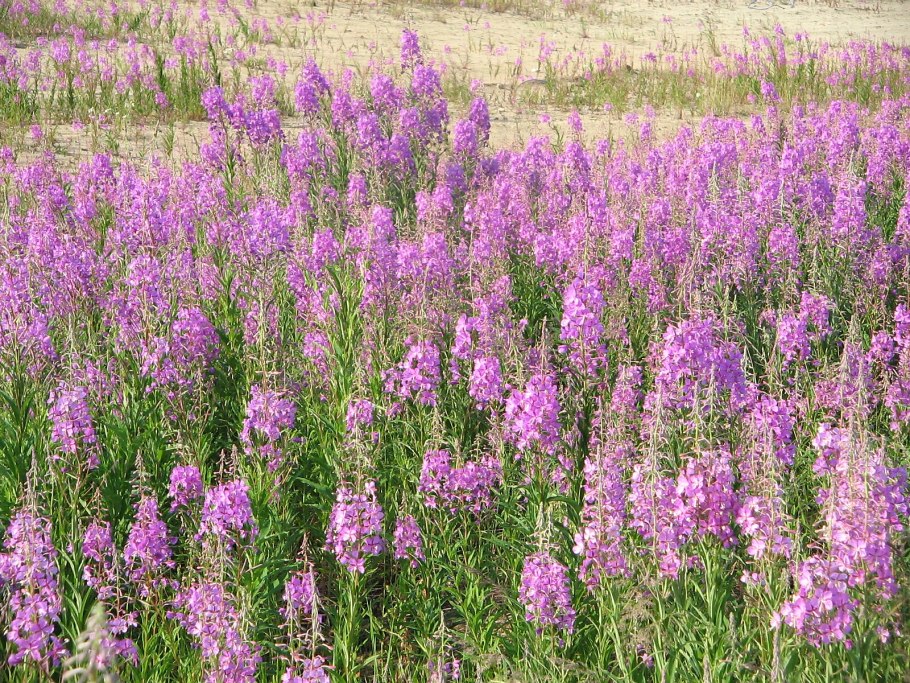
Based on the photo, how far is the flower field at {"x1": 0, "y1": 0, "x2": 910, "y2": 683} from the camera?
293 centimetres

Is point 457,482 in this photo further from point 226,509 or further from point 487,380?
point 226,509

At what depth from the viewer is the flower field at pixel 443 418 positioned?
115 inches

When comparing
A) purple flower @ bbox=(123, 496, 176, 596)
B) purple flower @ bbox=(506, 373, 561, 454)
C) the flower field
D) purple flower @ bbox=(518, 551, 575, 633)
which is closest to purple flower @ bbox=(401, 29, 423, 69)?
the flower field

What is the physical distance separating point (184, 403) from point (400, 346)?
4.03ft

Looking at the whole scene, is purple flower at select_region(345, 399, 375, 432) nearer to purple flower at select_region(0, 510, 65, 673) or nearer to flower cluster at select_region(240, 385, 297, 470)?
flower cluster at select_region(240, 385, 297, 470)

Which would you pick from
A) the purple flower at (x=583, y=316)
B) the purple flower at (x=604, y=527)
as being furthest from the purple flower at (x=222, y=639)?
→ the purple flower at (x=583, y=316)

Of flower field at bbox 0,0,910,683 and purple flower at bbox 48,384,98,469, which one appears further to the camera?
purple flower at bbox 48,384,98,469

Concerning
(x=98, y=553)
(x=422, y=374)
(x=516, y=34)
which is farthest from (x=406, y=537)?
(x=516, y=34)

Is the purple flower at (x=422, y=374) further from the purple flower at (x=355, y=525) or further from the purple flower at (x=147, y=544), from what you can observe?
the purple flower at (x=147, y=544)

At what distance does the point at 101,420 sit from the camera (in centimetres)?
406

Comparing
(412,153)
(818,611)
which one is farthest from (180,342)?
(412,153)

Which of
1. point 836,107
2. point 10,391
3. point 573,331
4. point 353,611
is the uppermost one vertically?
point 836,107

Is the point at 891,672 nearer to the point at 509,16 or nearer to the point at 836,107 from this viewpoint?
the point at 836,107

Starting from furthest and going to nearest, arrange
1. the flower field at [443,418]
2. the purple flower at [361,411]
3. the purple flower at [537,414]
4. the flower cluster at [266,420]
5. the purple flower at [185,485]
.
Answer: the purple flower at [361,411], the flower cluster at [266,420], the purple flower at [185,485], the purple flower at [537,414], the flower field at [443,418]
